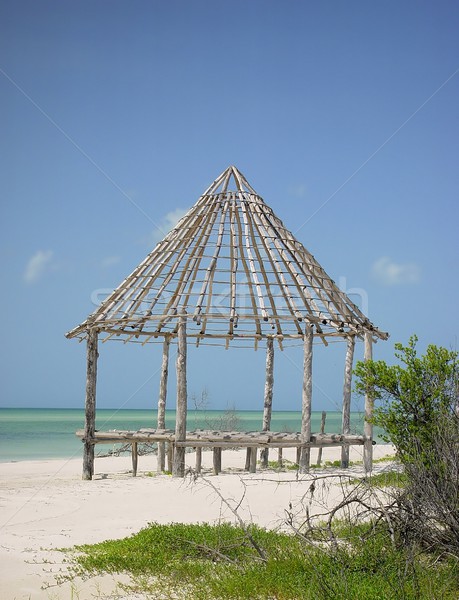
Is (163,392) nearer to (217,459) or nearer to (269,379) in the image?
(269,379)

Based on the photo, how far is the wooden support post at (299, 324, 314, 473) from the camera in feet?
54.0

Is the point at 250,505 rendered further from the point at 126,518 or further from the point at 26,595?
the point at 26,595

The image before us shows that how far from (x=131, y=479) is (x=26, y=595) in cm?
940

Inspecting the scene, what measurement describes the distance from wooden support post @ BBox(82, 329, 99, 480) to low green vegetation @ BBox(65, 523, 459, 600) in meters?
7.71

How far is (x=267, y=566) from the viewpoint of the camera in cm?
766

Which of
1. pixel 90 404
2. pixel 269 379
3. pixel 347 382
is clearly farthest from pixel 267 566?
pixel 269 379

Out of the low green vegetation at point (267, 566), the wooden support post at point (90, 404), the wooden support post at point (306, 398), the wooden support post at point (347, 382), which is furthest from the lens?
the wooden support post at point (347, 382)

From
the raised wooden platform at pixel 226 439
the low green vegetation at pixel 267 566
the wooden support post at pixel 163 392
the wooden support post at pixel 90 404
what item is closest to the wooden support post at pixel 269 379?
the wooden support post at pixel 163 392

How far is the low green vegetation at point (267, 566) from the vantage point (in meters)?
6.92

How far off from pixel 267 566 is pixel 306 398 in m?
9.44

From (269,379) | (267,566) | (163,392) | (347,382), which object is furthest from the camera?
(269,379)

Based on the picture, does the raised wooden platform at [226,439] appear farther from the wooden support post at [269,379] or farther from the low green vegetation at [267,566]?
the low green vegetation at [267,566]

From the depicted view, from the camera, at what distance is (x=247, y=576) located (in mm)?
7352

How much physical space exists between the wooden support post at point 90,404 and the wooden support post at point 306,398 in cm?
447
